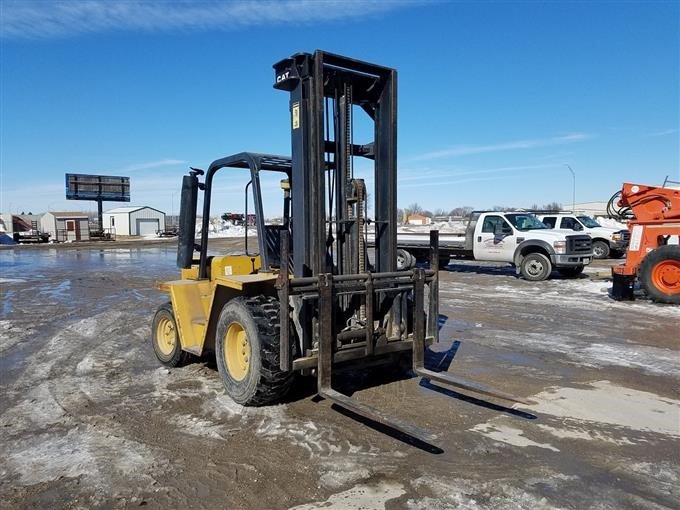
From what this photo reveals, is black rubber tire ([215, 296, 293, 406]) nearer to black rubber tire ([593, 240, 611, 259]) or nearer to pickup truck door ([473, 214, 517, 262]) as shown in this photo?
pickup truck door ([473, 214, 517, 262])

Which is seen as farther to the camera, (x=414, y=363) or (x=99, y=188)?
(x=99, y=188)

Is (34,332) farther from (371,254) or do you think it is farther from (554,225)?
(554,225)

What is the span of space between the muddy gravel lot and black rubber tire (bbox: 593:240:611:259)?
15.5 metres

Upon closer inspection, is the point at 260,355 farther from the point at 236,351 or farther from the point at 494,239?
the point at 494,239

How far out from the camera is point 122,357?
294 inches

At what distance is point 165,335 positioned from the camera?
7176 millimetres

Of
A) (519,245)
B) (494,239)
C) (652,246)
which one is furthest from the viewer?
(494,239)

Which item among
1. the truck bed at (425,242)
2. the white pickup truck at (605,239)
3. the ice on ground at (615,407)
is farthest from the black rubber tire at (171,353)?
the white pickup truck at (605,239)

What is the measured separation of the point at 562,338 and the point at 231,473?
647cm

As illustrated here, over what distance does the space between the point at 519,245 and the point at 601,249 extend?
8103mm

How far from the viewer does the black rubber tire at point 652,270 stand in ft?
38.9

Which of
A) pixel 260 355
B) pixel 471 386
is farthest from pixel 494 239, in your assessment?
pixel 260 355

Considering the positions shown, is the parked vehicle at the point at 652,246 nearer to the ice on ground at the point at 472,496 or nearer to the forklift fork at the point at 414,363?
the forklift fork at the point at 414,363

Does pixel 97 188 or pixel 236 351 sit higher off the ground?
pixel 97 188
